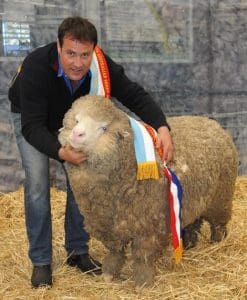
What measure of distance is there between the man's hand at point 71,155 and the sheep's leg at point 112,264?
33.2 inches

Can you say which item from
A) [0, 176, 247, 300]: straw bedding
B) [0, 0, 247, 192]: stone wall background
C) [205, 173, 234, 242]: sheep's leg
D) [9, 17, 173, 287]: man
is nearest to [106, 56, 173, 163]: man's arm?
[9, 17, 173, 287]: man

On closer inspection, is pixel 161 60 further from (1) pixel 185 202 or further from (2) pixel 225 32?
(1) pixel 185 202

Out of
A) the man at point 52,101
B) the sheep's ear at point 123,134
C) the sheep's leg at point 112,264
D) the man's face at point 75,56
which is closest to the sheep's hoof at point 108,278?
the sheep's leg at point 112,264

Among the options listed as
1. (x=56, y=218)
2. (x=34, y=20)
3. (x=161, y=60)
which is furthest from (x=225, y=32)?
(x=56, y=218)

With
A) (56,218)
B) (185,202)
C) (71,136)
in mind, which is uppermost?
(71,136)

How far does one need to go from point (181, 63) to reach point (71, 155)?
3.12 metres

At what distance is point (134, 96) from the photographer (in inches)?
130

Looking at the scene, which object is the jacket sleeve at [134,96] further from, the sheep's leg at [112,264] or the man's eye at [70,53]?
the sheep's leg at [112,264]

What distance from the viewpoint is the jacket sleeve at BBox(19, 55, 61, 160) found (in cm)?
298

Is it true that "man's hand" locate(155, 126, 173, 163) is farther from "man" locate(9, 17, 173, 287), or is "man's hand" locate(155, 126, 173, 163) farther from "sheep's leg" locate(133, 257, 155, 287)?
"sheep's leg" locate(133, 257, 155, 287)

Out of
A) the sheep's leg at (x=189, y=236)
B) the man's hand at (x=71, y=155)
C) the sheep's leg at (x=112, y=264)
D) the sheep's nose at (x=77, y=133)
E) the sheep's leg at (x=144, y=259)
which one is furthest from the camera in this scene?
the sheep's leg at (x=189, y=236)

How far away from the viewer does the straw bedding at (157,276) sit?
3.14m

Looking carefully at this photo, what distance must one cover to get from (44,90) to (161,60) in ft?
8.75

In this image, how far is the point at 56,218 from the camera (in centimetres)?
487
